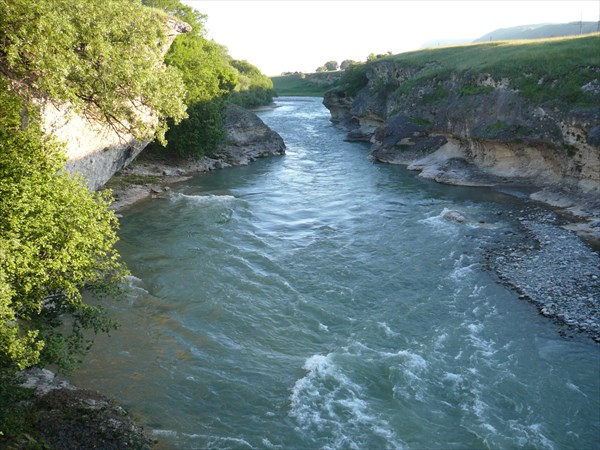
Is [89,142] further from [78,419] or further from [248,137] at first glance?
[248,137]

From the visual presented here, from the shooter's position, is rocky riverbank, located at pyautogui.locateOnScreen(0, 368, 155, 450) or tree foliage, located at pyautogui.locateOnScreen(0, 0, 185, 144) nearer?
rocky riverbank, located at pyautogui.locateOnScreen(0, 368, 155, 450)

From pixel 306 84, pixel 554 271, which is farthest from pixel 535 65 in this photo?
pixel 306 84

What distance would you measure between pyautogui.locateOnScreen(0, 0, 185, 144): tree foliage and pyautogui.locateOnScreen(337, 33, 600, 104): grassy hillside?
30627 millimetres

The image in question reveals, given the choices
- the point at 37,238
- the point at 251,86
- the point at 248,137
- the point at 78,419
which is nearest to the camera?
the point at 37,238

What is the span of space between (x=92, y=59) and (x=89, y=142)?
5043mm

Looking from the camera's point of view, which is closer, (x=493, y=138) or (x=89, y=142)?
(x=89, y=142)

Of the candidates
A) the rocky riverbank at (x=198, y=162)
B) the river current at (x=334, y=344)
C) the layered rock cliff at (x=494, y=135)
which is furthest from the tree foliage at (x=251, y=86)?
the river current at (x=334, y=344)

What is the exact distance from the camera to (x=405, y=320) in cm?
2184

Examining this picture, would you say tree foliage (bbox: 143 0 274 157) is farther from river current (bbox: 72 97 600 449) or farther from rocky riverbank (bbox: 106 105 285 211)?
river current (bbox: 72 97 600 449)

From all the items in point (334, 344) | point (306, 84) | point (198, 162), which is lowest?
point (334, 344)

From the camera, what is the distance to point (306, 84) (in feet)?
599

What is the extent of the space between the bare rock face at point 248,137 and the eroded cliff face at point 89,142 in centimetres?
2824

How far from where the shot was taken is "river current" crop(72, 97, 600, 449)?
15.4m

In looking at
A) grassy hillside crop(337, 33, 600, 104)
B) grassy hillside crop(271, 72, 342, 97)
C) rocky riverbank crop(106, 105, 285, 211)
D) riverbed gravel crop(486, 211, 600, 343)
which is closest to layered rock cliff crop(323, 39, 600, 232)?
grassy hillside crop(337, 33, 600, 104)
